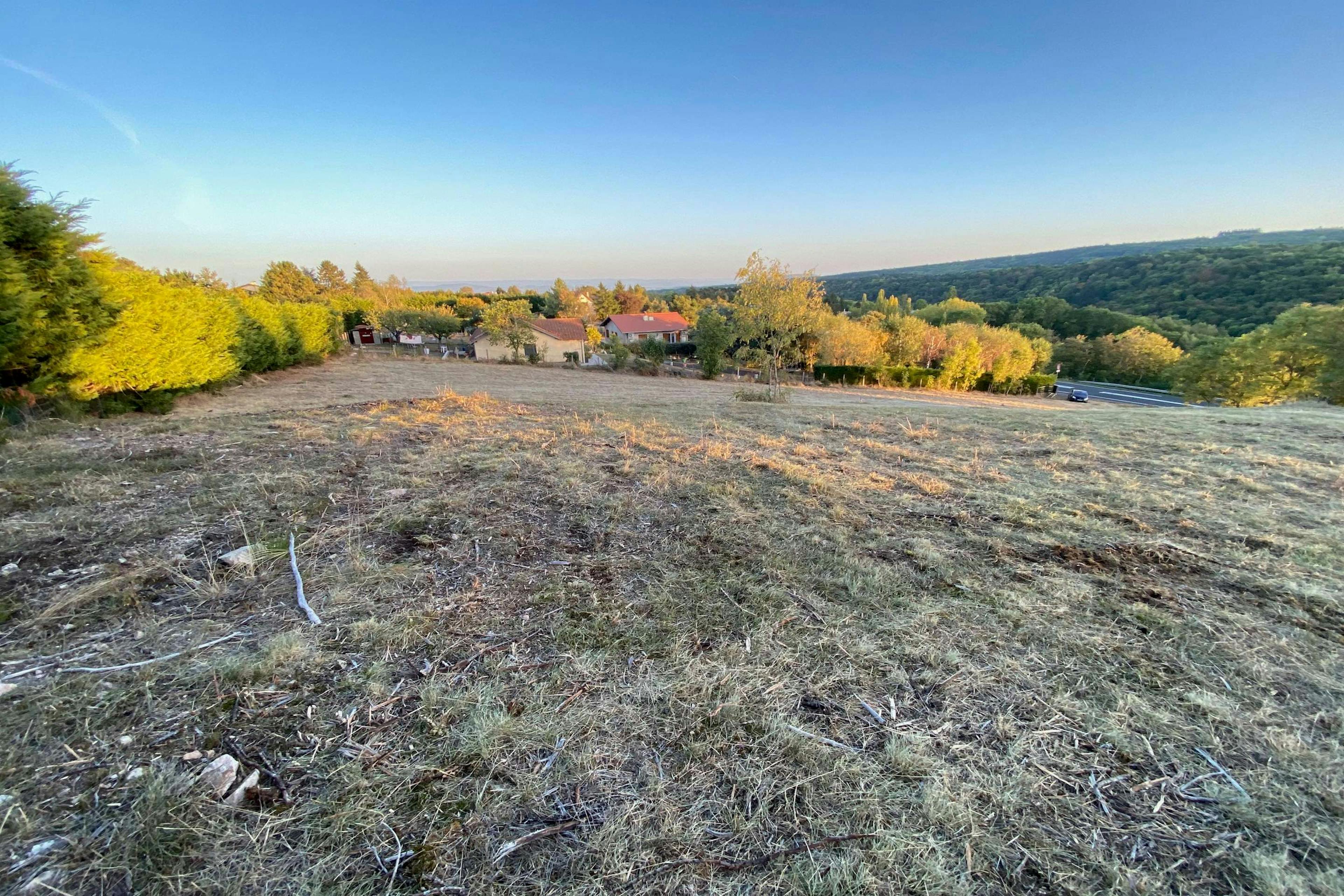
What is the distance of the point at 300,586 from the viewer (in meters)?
2.57

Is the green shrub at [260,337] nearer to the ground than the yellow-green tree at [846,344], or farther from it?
farther from it

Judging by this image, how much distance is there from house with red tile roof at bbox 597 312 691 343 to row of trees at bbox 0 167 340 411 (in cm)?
4337

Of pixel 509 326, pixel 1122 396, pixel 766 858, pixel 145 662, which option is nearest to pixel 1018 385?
pixel 1122 396

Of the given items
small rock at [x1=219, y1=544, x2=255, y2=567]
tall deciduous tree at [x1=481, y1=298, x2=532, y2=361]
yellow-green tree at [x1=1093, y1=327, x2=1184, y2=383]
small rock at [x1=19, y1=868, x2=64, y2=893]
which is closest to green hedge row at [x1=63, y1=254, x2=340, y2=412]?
small rock at [x1=219, y1=544, x2=255, y2=567]

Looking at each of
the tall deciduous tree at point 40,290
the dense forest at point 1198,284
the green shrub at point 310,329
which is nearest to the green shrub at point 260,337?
the green shrub at point 310,329

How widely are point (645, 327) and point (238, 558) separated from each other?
53.2 metres

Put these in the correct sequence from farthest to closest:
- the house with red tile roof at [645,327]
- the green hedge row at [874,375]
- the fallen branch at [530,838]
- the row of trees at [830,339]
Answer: the house with red tile roof at [645,327] → the green hedge row at [874,375] → the row of trees at [830,339] → the fallen branch at [530,838]

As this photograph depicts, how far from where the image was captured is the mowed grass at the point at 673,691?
1299mm

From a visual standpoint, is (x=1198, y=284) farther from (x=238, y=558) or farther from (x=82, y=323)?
(x=82, y=323)

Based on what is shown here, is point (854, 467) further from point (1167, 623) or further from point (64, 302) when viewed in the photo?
point (64, 302)

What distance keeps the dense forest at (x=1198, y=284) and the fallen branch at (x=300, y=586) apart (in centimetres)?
5596

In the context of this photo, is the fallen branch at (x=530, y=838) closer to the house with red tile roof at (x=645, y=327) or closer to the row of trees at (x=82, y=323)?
the row of trees at (x=82, y=323)

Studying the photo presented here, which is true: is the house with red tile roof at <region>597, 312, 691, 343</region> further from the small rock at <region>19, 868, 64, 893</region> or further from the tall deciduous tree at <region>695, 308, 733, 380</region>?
the small rock at <region>19, 868, 64, 893</region>

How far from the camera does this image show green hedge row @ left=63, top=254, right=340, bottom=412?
22.8 ft
